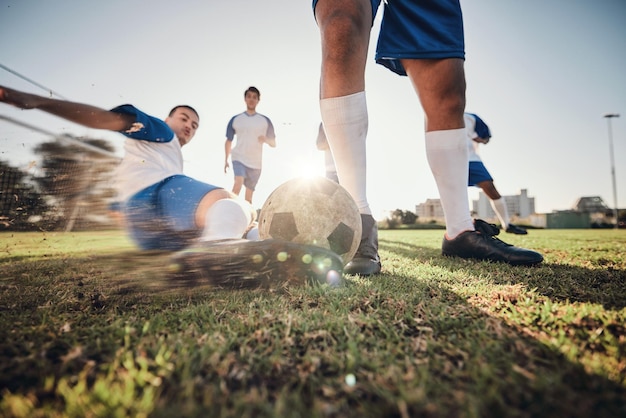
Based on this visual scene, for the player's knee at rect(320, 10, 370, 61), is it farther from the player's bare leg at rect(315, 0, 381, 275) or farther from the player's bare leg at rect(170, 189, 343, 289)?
the player's bare leg at rect(170, 189, 343, 289)

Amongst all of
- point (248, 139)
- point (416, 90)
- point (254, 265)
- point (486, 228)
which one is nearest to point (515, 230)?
point (486, 228)

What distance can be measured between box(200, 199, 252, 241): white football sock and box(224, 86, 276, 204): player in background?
219 inches

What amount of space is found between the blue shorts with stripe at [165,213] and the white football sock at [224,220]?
0.53 feet

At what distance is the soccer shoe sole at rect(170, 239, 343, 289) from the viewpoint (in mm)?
1613

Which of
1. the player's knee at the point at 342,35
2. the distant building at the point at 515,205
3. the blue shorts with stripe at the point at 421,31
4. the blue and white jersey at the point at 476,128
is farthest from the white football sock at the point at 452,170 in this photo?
the distant building at the point at 515,205

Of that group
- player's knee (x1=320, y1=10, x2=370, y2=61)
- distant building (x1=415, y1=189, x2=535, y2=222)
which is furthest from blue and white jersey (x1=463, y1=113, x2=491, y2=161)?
distant building (x1=415, y1=189, x2=535, y2=222)

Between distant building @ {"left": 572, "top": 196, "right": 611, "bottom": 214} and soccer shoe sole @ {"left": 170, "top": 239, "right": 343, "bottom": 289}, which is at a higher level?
distant building @ {"left": 572, "top": 196, "right": 611, "bottom": 214}

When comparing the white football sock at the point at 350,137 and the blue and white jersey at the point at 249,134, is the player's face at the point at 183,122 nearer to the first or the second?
the white football sock at the point at 350,137

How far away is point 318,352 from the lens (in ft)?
2.99

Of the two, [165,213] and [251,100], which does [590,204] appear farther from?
[165,213]

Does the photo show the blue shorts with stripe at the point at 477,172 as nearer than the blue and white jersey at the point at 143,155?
No

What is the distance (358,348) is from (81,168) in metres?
2.84

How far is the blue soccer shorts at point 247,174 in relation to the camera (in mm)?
7832

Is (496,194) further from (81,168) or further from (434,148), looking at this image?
(81,168)
